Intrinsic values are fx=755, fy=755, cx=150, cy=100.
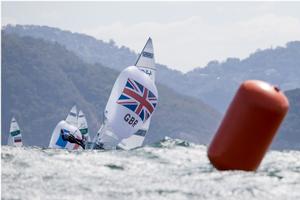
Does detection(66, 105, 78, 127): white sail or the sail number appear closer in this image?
the sail number

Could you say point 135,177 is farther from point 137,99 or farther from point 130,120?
point 137,99

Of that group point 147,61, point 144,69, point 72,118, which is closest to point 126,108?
point 144,69

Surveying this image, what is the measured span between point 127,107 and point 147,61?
13.5 m

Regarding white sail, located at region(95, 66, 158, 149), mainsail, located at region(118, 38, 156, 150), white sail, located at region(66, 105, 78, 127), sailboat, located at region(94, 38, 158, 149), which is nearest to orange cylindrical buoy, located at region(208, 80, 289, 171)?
sailboat, located at region(94, 38, 158, 149)

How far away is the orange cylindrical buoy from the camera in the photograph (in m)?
10.4

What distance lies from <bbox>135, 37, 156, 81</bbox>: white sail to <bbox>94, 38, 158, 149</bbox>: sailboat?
9451mm

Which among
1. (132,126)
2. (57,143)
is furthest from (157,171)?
(57,143)

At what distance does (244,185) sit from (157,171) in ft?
5.57

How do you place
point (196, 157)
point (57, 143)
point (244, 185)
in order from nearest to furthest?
1. point (244, 185)
2. point (196, 157)
3. point (57, 143)

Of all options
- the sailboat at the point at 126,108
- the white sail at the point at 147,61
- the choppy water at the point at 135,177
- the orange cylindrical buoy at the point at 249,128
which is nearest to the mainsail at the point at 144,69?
the white sail at the point at 147,61

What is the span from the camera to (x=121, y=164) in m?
11.4

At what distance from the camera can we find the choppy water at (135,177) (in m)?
9.02

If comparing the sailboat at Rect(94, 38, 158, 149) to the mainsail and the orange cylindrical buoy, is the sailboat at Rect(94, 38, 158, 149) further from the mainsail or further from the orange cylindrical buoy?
the orange cylindrical buoy

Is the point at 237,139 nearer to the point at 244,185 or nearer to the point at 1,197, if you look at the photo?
the point at 244,185
